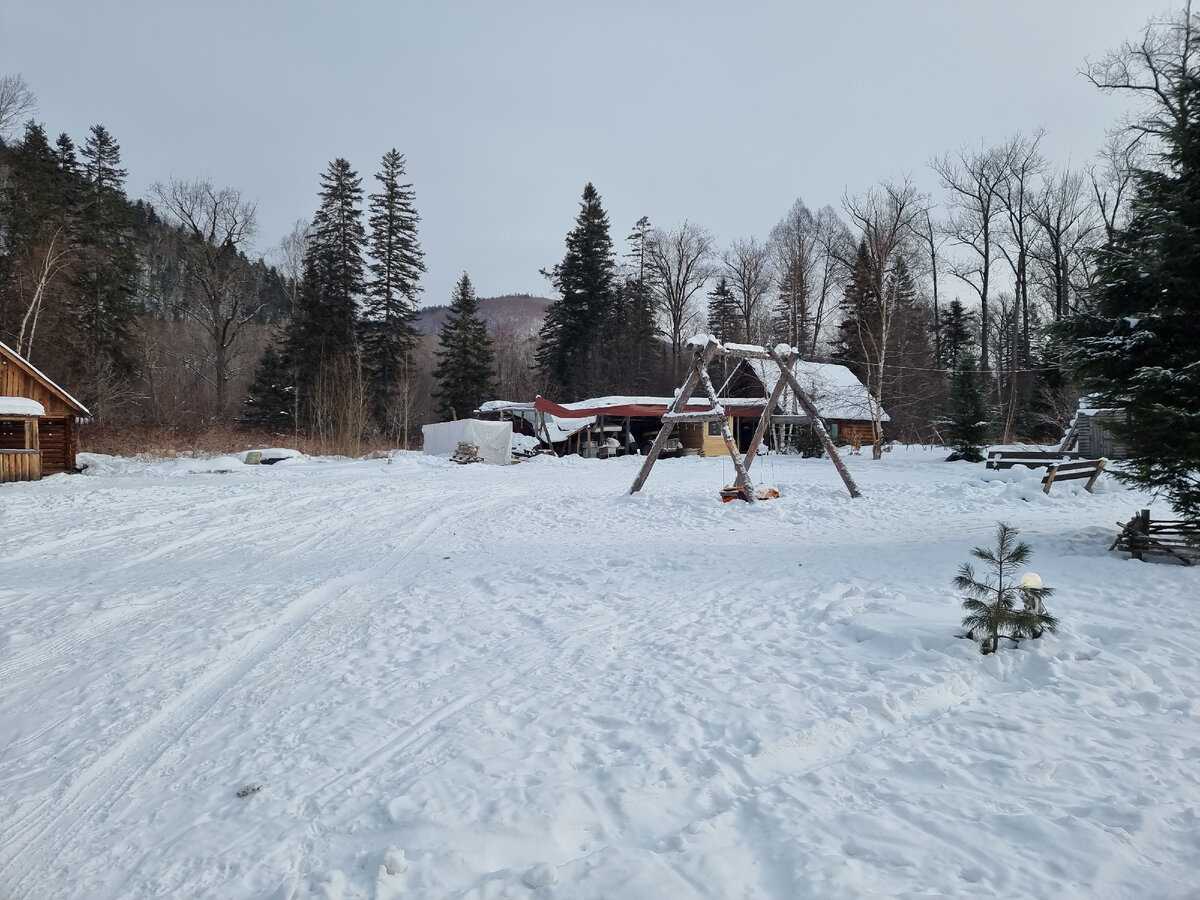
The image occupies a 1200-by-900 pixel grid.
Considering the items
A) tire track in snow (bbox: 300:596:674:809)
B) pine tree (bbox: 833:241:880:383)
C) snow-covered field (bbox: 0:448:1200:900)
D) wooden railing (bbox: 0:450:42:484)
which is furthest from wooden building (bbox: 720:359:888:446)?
wooden railing (bbox: 0:450:42:484)

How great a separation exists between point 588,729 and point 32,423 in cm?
2059

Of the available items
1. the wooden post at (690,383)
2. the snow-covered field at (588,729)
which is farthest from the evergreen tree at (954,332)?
the snow-covered field at (588,729)

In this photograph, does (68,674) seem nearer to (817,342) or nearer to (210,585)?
(210,585)

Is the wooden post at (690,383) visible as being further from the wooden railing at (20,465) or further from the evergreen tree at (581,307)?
the evergreen tree at (581,307)

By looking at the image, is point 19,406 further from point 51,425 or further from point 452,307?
point 452,307

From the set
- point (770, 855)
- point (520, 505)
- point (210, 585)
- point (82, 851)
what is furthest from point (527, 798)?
point (520, 505)

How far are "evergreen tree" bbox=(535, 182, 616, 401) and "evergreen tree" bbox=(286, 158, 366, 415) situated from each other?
46.4 feet

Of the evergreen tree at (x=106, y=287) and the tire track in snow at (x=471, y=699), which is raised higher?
the evergreen tree at (x=106, y=287)

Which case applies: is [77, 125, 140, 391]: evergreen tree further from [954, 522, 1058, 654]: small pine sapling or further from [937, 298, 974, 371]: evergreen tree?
[937, 298, 974, 371]: evergreen tree

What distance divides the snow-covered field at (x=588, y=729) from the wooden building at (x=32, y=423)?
11784mm

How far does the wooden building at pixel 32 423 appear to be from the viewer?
53.1 ft

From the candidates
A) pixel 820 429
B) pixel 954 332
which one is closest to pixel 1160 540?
pixel 820 429

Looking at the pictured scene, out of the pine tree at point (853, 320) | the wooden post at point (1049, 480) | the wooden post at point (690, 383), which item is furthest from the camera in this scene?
the pine tree at point (853, 320)

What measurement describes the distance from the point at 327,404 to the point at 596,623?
29.4 metres
